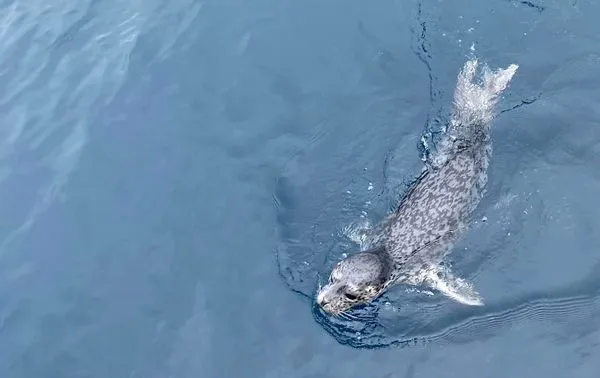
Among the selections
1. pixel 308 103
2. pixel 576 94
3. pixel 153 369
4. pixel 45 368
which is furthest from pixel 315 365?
pixel 576 94

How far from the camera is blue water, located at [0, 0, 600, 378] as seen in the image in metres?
10.4

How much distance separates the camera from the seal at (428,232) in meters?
10.4

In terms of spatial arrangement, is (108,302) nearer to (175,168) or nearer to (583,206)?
(175,168)

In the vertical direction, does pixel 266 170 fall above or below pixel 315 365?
above

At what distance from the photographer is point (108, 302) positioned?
11945 mm

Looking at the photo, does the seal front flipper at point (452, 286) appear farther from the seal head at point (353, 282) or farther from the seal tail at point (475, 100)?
the seal tail at point (475, 100)

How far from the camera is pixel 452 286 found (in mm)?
10516

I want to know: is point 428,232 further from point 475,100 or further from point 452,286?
point 475,100

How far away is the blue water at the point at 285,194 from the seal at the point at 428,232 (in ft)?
0.78

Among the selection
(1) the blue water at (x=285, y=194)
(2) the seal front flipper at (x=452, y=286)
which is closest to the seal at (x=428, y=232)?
(2) the seal front flipper at (x=452, y=286)

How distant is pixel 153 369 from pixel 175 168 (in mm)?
3848

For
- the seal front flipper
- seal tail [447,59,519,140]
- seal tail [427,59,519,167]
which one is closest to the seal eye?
the seal front flipper

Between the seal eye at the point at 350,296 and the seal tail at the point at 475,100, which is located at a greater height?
the seal tail at the point at 475,100

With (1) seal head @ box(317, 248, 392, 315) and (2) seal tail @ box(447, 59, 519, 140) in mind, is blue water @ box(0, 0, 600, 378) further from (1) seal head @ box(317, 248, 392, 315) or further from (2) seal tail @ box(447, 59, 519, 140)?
(1) seal head @ box(317, 248, 392, 315)
